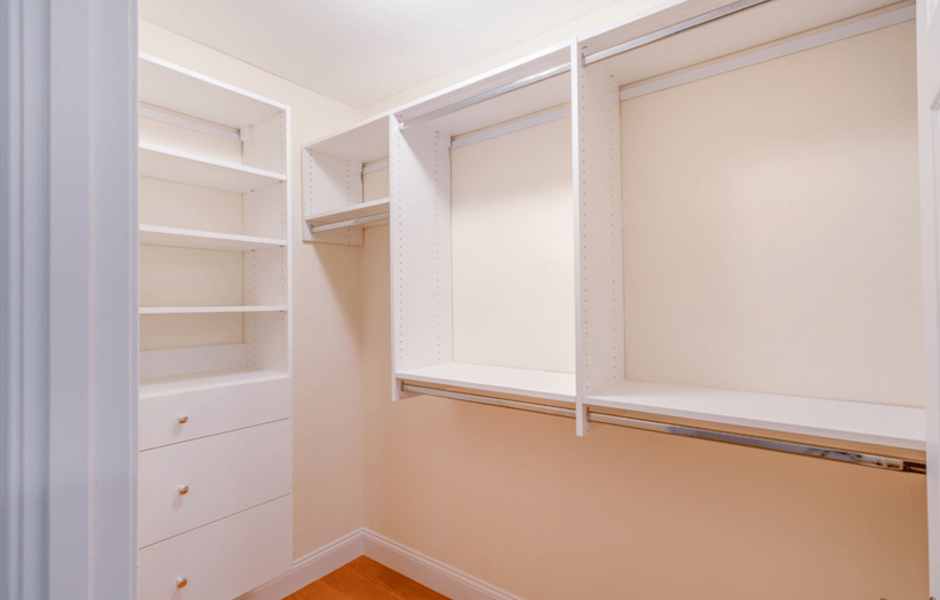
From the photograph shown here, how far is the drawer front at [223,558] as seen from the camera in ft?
5.22

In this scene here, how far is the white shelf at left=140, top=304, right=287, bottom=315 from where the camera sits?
5.19 ft

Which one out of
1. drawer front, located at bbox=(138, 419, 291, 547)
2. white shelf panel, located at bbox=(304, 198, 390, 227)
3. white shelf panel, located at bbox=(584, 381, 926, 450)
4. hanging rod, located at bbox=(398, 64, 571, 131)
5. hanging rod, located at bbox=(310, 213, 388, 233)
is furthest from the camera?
hanging rod, located at bbox=(310, 213, 388, 233)

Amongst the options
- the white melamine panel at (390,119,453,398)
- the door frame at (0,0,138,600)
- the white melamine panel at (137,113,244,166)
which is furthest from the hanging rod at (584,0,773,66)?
the white melamine panel at (137,113,244,166)

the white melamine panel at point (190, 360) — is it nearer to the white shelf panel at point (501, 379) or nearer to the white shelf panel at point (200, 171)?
the white shelf panel at point (200, 171)

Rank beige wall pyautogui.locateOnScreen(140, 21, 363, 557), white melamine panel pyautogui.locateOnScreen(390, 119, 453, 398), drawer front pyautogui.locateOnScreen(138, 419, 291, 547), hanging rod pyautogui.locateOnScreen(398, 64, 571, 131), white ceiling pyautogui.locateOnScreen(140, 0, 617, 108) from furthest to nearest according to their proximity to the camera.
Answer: beige wall pyautogui.locateOnScreen(140, 21, 363, 557)
white melamine panel pyautogui.locateOnScreen(390, 119, 453, 398)
white ceiling pyautogui.locateOnScreen(140, 0, 617, 108)
drawer front pyautogui.locateOnScreen(138, 419, 291, 547)
hanging rod pyautogui.locateOnScreen(398, 64, 571, 131)

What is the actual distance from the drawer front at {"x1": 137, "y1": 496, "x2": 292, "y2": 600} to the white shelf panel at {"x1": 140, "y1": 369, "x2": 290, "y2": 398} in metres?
0.53

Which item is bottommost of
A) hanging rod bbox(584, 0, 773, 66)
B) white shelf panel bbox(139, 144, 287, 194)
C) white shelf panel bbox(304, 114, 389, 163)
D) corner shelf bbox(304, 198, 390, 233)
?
corner shelf bbox(304, 198, 390, 233)

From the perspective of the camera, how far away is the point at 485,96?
5.32 ft

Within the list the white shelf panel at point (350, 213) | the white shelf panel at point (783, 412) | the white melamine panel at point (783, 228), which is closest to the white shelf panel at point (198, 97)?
the white shelf panel at point (350, 213)

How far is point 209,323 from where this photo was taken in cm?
206

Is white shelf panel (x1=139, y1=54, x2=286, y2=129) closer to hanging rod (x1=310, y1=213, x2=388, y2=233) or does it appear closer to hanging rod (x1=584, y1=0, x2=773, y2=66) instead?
hanging rod (x1=310, y1=213, x2=388, y2=233)

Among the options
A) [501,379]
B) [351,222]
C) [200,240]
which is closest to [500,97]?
[351,222]

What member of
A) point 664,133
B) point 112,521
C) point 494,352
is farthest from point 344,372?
point 112,521

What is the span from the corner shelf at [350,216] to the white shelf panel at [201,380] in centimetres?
77
